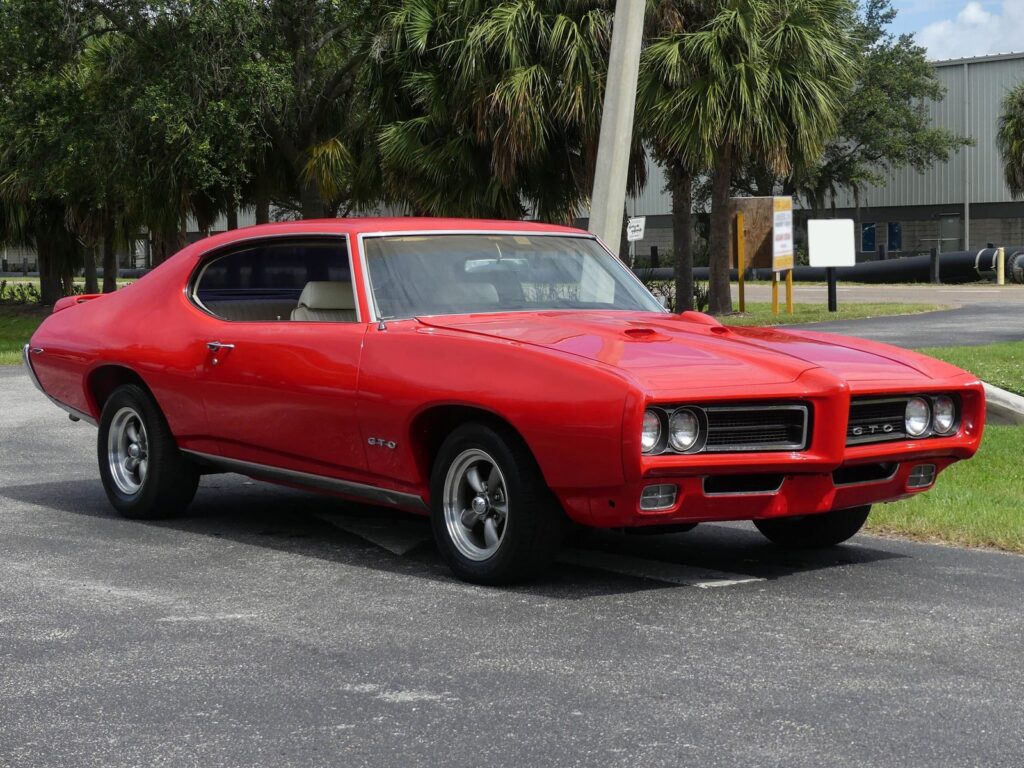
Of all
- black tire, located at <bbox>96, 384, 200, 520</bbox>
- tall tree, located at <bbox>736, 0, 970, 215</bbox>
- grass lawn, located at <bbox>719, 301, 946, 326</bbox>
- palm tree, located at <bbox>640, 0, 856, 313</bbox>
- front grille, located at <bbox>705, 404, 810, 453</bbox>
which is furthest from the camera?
tall tree, located at <bbox>736, 0, 970, 215</bbox>

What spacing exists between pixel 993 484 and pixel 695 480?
12.1 ft

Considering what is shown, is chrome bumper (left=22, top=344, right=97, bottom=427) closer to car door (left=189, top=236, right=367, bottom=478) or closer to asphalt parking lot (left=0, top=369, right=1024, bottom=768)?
asphalt parking lot (left=0, top=369, right=1024, bottom=768)

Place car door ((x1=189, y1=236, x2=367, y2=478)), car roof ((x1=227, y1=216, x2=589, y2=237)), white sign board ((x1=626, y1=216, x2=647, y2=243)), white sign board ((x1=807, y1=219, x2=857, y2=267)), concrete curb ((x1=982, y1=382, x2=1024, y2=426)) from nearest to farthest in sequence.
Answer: car door ((x1=189, y1=236, x2=367, y2=478)) < car roof ((x1=227, y1=216, x2=589, y2=237)) < concrete curb ((x1=982, y1=382, x2=1024, y2=426)) < white sign board ((x1=807, y1=219, x2=857, y2=267)) < white sign board ((x1=626, y1=216, x2=647, y2=243))

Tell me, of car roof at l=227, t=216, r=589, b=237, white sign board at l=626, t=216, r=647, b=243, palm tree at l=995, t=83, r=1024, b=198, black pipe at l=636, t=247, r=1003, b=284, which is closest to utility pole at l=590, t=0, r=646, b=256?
car roof at l=227, t=216, r=589, b=237

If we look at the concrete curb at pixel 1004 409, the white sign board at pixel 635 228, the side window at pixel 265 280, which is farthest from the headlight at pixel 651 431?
the white sign board at pixel 635 228

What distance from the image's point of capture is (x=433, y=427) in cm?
636

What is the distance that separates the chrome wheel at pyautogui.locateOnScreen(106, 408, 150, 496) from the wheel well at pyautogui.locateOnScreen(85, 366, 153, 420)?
218 millimetres

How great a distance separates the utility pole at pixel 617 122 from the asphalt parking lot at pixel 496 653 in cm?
566

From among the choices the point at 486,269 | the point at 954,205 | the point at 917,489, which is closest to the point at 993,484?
the point at 917,489

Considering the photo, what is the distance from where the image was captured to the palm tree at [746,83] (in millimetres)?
23906

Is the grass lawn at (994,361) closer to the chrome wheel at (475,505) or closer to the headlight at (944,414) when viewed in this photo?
the headlight at (944,414)

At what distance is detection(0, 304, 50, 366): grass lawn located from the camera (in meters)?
22.0

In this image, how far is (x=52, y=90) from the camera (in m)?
24.3

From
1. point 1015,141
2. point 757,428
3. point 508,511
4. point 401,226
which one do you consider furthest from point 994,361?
point 1015,141
